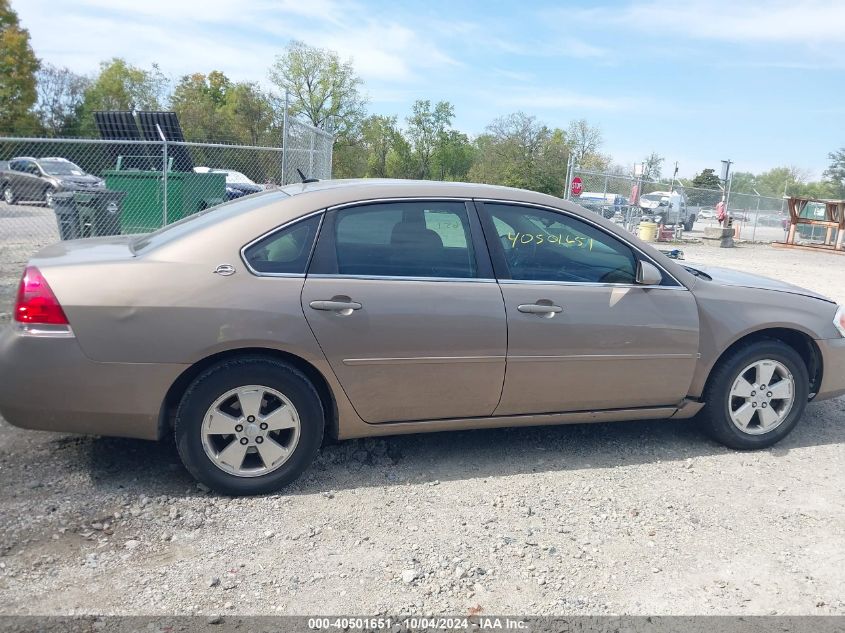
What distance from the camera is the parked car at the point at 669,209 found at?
96.3ft

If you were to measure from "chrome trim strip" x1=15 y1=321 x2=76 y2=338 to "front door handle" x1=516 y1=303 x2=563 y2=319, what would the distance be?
7.36ft

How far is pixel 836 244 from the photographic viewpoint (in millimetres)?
24844

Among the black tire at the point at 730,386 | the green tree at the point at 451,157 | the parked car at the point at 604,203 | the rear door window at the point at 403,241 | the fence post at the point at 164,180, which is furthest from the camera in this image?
the green tree at the point at 451,157

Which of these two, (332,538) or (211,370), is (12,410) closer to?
(211,370)

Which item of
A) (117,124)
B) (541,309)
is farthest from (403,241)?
(117,124)

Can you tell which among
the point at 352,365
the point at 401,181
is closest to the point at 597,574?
the point at 352,365

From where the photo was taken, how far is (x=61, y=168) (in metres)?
21.0

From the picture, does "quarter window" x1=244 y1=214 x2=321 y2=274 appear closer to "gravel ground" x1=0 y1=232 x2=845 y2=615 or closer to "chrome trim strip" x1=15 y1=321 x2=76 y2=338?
"chrome trim strip" x1=15 y1=321 x2=76 y2=338

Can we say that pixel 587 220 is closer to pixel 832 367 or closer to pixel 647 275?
pixel 647 275

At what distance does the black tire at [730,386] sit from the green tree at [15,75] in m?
37.8

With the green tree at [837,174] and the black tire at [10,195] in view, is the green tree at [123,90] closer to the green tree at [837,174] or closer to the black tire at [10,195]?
the black tire at [10,195]

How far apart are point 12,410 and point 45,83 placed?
135ft

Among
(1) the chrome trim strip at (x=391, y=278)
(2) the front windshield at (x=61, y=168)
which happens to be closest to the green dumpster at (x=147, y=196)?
(1) the chrome trim strip at (x=391, y=278)

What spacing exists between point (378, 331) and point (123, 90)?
50866 mm
